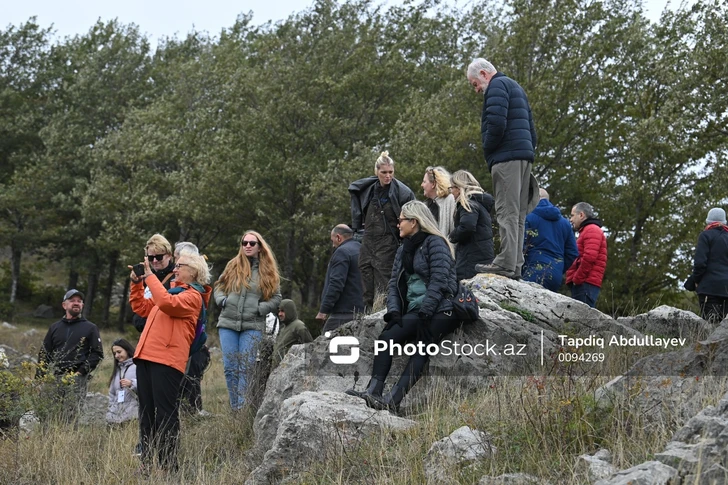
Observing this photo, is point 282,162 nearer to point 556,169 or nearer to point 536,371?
point 556,169

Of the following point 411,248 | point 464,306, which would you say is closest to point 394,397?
point 464,306

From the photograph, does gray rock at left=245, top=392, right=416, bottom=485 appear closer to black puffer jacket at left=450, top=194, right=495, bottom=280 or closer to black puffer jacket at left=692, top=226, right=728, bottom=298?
black puffer jacket at left=450, top=194, right=495, bottom=280

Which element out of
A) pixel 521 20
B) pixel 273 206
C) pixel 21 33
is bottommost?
pixel 273 206

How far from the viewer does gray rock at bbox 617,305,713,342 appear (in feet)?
30.1

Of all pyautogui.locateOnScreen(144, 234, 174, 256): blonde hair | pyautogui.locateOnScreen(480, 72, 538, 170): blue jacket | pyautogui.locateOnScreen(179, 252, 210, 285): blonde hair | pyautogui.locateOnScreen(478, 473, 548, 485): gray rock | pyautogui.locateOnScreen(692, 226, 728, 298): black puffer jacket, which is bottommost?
pyautogui.locateOnScreen(478, 473, 548, 485): gray rock

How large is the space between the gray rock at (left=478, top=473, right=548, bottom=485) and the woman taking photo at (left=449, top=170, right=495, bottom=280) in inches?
169

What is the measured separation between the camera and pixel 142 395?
7.36 meters

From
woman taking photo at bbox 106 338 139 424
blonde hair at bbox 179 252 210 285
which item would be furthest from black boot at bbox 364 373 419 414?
woman taking photo at bbox 106 338 139 424

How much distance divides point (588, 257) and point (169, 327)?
5.23 m

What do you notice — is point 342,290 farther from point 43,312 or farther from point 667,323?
point 43,312

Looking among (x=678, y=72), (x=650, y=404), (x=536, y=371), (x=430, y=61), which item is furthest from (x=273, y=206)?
(x=650, y=404)

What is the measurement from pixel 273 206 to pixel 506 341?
21.7m

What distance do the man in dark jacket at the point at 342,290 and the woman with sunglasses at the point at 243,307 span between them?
72cm

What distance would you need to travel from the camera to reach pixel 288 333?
9414 millimetres
